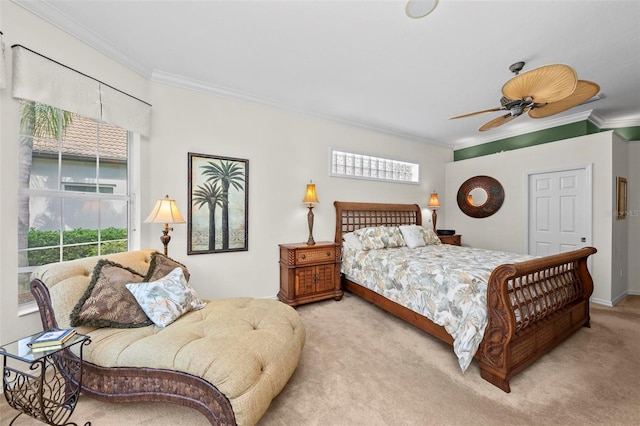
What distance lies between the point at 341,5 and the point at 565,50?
2.22m

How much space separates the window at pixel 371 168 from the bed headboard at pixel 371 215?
519mm

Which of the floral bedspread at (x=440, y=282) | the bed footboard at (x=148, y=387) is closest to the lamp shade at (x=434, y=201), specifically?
the floral bedspread at (x=440, y=282)

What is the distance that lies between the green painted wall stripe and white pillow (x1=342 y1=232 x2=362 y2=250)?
11.5 ft

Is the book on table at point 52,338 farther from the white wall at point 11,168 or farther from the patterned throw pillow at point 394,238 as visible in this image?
the patterned throw pillow at point 394,238

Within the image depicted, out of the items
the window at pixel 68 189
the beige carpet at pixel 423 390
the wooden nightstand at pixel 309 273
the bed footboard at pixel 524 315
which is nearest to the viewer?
the beige carpet at pixel 423 390

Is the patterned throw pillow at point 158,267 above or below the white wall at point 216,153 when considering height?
→ below

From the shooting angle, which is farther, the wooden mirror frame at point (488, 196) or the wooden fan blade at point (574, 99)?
the wooden mirror frame at point (488, 196)

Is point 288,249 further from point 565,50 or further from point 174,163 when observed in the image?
point 565,50

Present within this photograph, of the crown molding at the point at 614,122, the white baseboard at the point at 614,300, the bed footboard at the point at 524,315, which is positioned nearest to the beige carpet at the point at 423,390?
the bed footboard at the point at 524,315

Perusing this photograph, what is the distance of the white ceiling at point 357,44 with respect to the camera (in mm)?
1890

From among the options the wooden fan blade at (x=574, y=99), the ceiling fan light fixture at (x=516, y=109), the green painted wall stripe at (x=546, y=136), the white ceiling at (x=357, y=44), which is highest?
the white ceiling at (x=357, y=44)

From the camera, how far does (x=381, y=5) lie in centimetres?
183

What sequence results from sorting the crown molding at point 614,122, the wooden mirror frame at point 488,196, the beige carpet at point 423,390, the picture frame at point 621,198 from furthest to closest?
the wooden mirror frame at point 488,196 → the crown molding at point 614,122 → the picture frame at point 621,198 → the beige carpet at point 423,390

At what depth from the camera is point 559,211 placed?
390 centimetres
